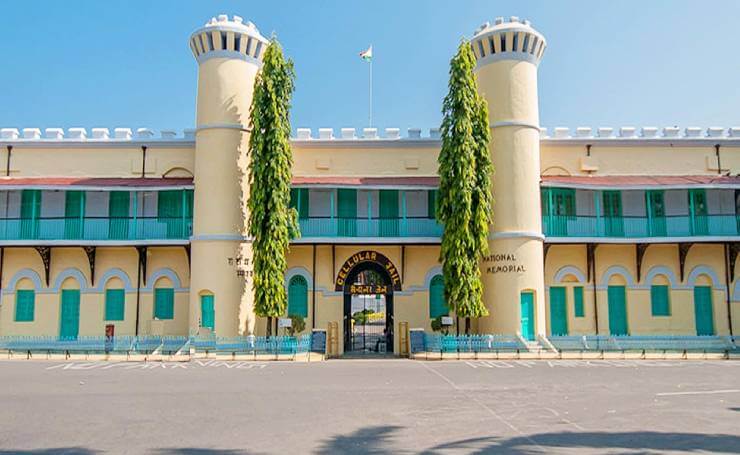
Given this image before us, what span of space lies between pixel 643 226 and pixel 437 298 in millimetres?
8369

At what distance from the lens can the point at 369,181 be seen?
2448cm

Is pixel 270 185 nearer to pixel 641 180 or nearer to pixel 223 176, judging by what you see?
pixel 223 176

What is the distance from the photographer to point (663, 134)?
2628 cm

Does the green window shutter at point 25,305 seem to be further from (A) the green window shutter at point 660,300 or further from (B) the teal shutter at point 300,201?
(A) the green window shutter at point 660,300

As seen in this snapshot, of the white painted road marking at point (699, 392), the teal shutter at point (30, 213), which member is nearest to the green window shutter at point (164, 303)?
the teal shutter at point (30, 213)

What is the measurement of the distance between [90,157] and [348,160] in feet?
33.7

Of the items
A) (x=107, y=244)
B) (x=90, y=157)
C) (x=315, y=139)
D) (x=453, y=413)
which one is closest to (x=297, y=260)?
(x=315, y=139)

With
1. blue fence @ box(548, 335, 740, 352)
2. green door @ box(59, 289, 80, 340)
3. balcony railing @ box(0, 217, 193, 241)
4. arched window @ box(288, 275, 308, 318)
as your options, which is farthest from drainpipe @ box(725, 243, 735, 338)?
green door @ box(59, 289, 80, 340)

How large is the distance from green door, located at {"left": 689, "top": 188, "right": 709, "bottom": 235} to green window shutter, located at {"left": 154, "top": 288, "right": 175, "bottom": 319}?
65.4 feet

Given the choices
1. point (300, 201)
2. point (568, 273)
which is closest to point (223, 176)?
point (300, 201)

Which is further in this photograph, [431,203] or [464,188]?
[431,203]

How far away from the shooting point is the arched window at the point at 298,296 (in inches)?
967

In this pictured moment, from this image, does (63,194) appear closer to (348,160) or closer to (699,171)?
(348,160)

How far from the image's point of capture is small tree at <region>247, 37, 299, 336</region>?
22.3 metres
